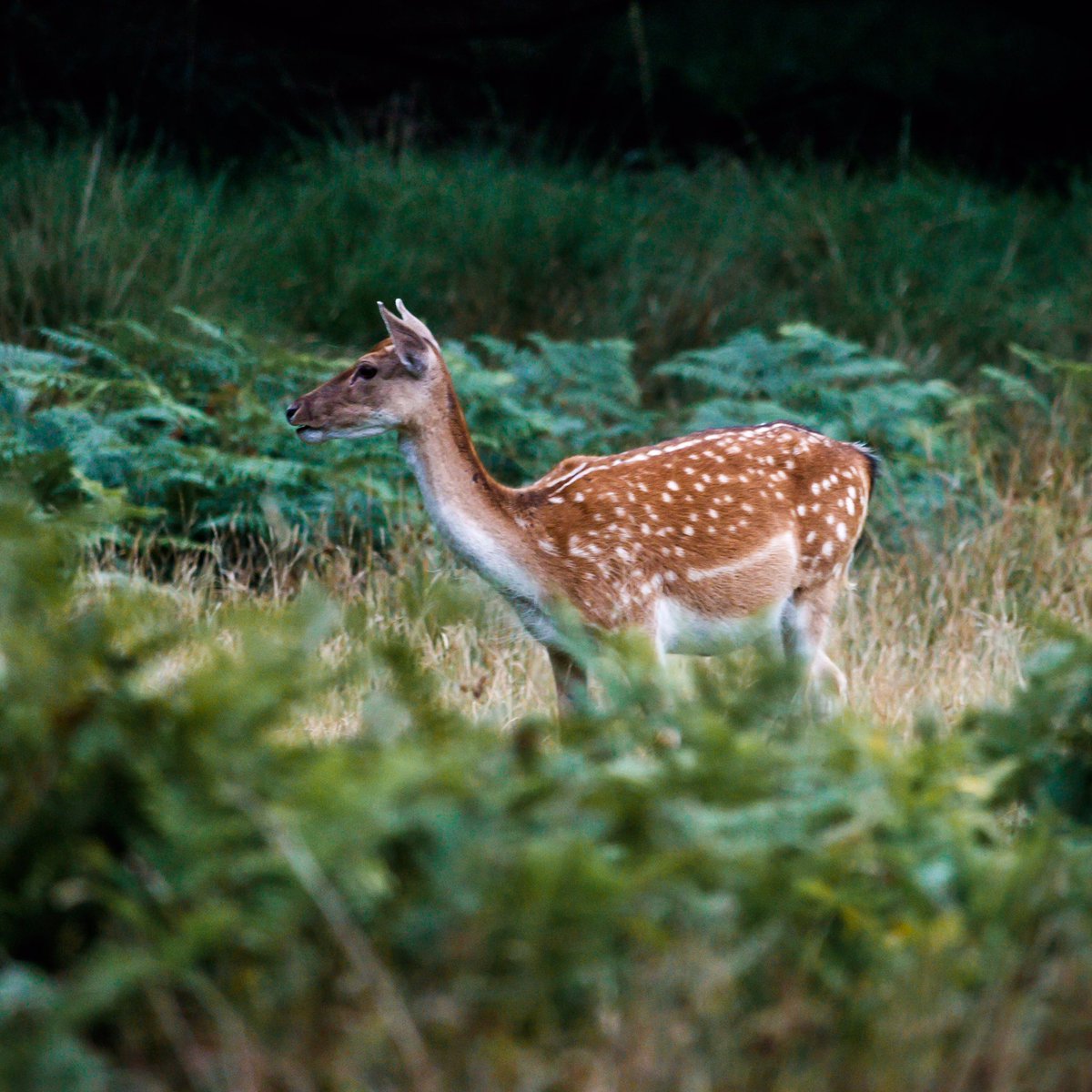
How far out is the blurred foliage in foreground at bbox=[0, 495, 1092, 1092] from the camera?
8.03 ft

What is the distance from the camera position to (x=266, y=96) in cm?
1252

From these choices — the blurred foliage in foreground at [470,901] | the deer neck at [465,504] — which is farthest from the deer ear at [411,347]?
the blurred foliage in foreground at [470,901]

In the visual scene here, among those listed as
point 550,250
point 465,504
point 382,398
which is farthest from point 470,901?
point 550,250

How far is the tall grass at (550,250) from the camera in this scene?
9.14 meters

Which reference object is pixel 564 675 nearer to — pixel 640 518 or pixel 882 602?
pixel 640 518

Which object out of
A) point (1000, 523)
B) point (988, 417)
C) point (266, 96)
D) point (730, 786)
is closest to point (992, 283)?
point (988, 417)

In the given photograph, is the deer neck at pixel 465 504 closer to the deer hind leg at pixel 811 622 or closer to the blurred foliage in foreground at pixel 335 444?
the deer hind leg at pixel 811 622

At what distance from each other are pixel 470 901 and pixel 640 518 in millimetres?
3201

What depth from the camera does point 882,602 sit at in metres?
6.78

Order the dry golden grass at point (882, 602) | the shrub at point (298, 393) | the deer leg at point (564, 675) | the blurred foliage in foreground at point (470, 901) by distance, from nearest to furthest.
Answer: the blurred foliage in foreground at point (470, 901)
the deer leg at point (564, 675)
the dry golden grass at point (882, 602)
the shrub at point (298, 393)

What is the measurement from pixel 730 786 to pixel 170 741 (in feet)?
2.92

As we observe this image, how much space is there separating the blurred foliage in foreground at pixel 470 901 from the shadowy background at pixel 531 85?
27.6ft

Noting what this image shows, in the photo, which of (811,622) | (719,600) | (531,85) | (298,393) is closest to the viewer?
(719,600)

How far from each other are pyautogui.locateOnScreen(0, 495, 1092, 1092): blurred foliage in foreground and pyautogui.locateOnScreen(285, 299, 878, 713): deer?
2143 millimetres
